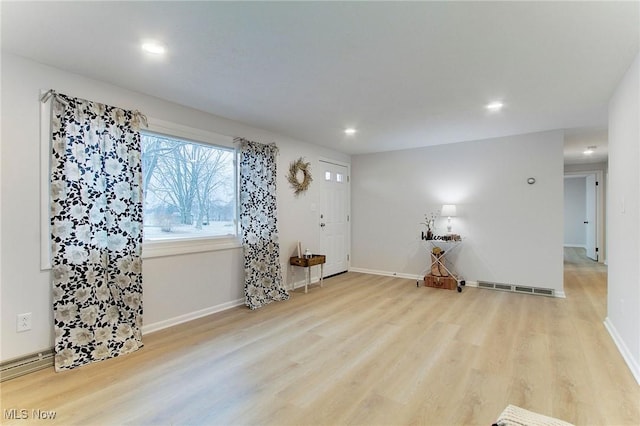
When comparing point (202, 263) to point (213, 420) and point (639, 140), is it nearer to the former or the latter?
point (213, 420)

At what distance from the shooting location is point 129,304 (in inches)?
117

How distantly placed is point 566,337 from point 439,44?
9.95 ft

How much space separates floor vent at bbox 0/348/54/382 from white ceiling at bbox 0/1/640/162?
236 cm

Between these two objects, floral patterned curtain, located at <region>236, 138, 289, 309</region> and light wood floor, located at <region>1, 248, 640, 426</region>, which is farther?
floral patterned curtain, located at <region>236, 138, 289, 309</region>

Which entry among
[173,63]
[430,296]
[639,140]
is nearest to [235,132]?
[173,63]

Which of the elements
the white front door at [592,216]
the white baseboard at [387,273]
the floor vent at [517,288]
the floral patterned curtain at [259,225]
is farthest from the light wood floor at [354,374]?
the white front door at [592,216]

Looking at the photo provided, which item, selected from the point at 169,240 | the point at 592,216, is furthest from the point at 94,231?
the point at 592,216

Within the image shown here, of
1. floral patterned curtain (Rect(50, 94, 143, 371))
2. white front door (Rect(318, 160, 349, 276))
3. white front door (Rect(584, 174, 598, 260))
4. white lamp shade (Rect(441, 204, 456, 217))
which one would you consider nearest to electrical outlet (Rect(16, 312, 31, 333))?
floral patterned curtain (Rect(50, 94, 143, 371))

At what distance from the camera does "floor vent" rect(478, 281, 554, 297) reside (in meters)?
4.63

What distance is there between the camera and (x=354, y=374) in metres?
2.43

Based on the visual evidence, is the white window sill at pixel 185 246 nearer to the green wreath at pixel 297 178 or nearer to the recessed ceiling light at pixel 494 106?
the green wreath at pixel 297 178

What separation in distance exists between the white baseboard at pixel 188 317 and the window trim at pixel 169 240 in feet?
2.34

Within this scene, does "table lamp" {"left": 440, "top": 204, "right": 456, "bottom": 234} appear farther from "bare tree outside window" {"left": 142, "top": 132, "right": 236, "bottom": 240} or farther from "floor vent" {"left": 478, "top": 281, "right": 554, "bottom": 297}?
"bare tree outside window" {"left": 142, "top": 132, "right": 236, "bottom": 240}

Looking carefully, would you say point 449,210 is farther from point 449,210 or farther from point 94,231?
point 94,231
